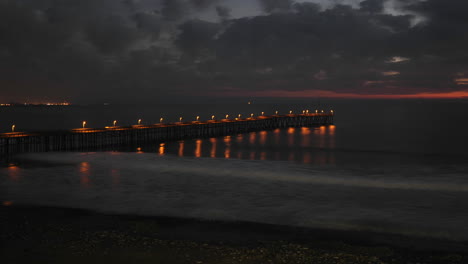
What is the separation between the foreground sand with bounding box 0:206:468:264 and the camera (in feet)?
31.6

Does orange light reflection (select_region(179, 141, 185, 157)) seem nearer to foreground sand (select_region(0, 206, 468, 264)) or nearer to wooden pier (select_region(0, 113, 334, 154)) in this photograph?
wooden pier (select_region(0, 113, 334, 154))

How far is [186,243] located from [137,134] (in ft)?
127

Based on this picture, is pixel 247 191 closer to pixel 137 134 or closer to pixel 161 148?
pixel 161 148

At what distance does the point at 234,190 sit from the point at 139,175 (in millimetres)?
6026

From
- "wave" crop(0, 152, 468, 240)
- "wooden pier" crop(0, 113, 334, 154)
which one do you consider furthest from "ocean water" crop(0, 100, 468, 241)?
"wooden pier" crop(0, 113, 334, 154)

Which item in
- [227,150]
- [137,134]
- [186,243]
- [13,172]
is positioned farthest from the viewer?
[137,134]

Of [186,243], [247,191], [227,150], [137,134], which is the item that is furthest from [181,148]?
[186,243]

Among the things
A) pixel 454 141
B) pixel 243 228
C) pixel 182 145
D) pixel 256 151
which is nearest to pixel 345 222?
pixel 243 228

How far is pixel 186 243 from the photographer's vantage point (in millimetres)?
10750

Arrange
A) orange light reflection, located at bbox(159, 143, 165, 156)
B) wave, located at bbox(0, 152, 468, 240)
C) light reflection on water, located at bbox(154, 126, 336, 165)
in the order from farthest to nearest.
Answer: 1. orange light reflection, located at bbox(159, 143, 165, 156)
2. light reflection on water, located at bbox(154, 126, 336, 165)
3. wave, located at bbox(0, 152, 468, 240)

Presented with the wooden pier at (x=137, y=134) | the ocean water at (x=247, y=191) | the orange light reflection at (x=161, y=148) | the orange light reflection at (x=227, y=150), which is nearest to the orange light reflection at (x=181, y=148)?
the orange light reflection at (x=161, y=148)

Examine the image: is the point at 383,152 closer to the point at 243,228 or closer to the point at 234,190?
the point at 234,190

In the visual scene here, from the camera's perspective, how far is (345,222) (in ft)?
44.2

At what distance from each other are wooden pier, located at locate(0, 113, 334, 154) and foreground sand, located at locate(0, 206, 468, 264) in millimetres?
23651
